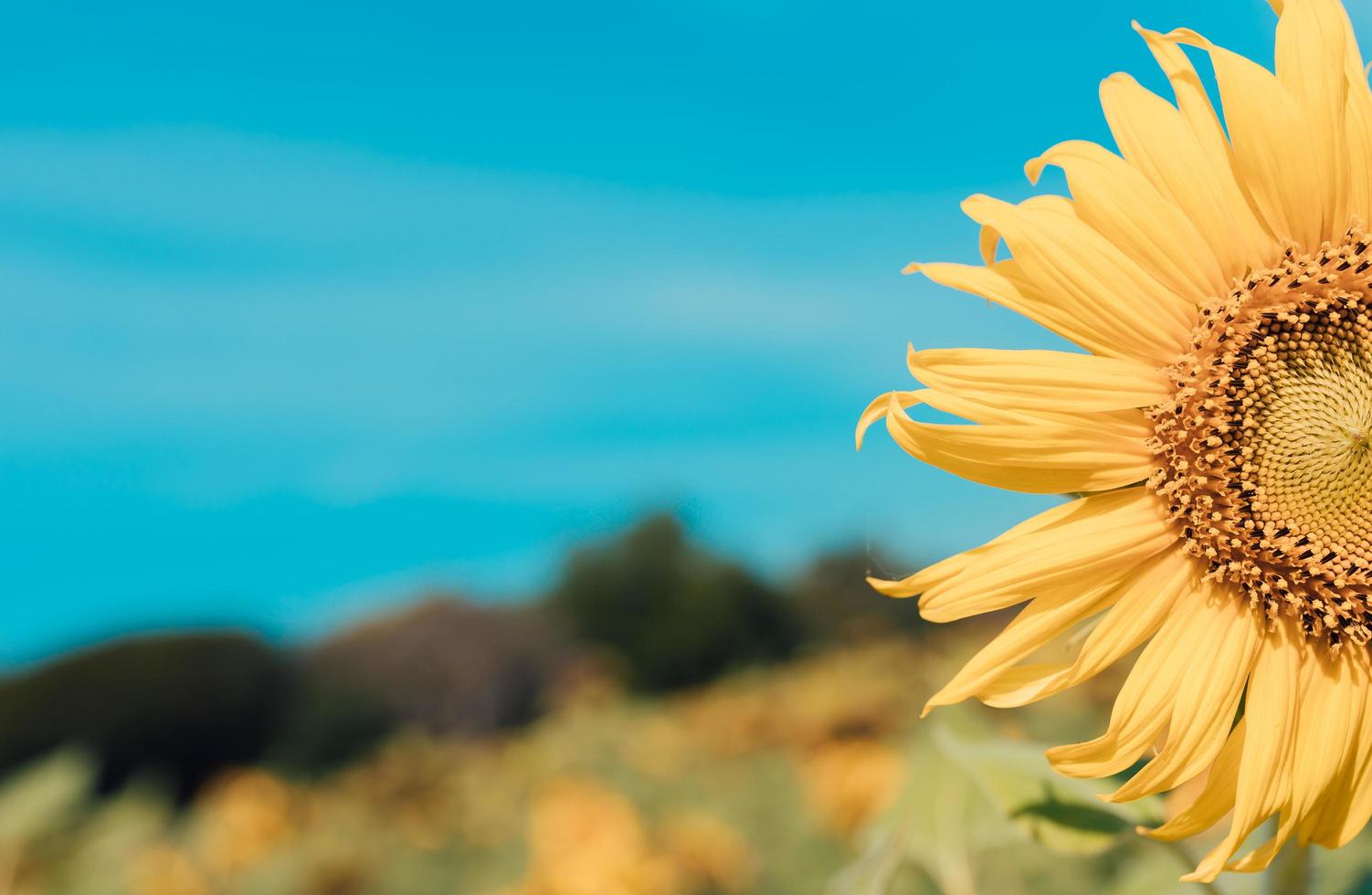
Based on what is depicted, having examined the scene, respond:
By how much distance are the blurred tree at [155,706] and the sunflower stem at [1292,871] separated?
24.1 m

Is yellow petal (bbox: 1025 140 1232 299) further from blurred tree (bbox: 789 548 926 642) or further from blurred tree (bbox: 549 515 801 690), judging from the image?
blurred tree (bbox: 549 515 801 690)

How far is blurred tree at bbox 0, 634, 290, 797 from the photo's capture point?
846 inches

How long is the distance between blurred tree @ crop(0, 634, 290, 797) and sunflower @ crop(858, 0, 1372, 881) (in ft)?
79.0

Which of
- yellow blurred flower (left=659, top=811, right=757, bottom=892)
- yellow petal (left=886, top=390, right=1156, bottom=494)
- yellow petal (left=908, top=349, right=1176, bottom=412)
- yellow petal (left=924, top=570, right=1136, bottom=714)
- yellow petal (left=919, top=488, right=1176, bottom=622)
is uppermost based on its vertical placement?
yellow petal (left=908, top=349, right=1176, bottom=412)

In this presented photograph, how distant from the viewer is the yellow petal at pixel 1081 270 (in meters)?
1.41

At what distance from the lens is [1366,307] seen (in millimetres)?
1524

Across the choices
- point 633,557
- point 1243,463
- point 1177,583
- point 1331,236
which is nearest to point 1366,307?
point 1331,236

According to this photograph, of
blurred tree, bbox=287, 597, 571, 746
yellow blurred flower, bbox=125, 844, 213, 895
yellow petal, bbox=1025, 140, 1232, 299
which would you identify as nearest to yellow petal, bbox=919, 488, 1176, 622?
yellow petal, bbox=1025, 140, 1232, 299

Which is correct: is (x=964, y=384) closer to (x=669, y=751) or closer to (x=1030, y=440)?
(x=1030, y=440)

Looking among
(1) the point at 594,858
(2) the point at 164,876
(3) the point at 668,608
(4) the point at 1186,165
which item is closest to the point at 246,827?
(2) the point at 164,876

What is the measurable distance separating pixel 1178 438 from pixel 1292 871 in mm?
601

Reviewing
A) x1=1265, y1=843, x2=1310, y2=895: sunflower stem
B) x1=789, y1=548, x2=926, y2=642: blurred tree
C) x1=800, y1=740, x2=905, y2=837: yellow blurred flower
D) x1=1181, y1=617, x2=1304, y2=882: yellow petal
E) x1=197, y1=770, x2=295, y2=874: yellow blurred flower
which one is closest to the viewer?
x1=1181, y1=617, x2=1304, y2=882: yellow petal

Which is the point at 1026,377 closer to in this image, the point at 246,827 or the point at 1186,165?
the point at 1186,165

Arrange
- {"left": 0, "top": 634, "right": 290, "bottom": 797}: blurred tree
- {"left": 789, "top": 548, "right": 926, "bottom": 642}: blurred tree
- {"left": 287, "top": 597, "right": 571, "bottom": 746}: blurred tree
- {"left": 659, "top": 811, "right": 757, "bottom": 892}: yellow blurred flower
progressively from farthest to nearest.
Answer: {"left": 287, "top": 597, "right": 571, "bottom": 746}: blurred tree, {"left": 789, "top": 548, "right": 926, "bottom": 642}: blurred tree, {"left": 0, "top": 634, "right": 290, "bottom": 797}: blurred tree, {"left": 659, "top": 811, "right": 757, "bottom": 892}: yellow blurred flower
